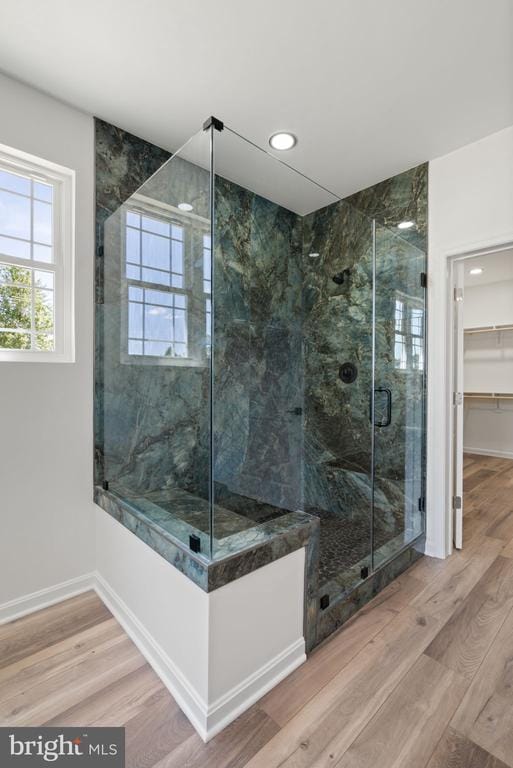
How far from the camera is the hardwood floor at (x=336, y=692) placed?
1.20 meters

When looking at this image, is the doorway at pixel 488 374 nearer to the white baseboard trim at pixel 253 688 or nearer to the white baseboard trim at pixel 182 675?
the white baseboard trim at pixel 253 688

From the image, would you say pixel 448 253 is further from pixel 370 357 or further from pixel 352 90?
pixel 352 90

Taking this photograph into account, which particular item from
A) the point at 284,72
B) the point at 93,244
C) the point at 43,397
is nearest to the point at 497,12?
the point at 284,72

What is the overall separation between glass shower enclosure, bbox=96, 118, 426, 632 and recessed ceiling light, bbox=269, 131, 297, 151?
0.09 meters

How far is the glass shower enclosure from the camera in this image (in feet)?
5.80

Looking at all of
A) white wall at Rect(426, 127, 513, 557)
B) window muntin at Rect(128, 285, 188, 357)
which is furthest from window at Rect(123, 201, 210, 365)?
A: white wall at Rect(426, 127, 513, 557)

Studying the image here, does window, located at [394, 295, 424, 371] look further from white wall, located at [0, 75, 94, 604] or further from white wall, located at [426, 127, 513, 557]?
white wall, located at [0, 75, 94, 604]

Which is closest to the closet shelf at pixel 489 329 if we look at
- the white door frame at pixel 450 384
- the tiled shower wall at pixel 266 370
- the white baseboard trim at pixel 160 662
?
the white door frame at pixel 450 384

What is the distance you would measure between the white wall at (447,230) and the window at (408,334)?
0.08m

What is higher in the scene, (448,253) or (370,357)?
(448,253)

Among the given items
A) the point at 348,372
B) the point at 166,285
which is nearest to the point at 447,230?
the point at 348,372

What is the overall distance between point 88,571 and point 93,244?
6.54 ft

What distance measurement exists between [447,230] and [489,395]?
12.9 ft

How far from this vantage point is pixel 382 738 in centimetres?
124
